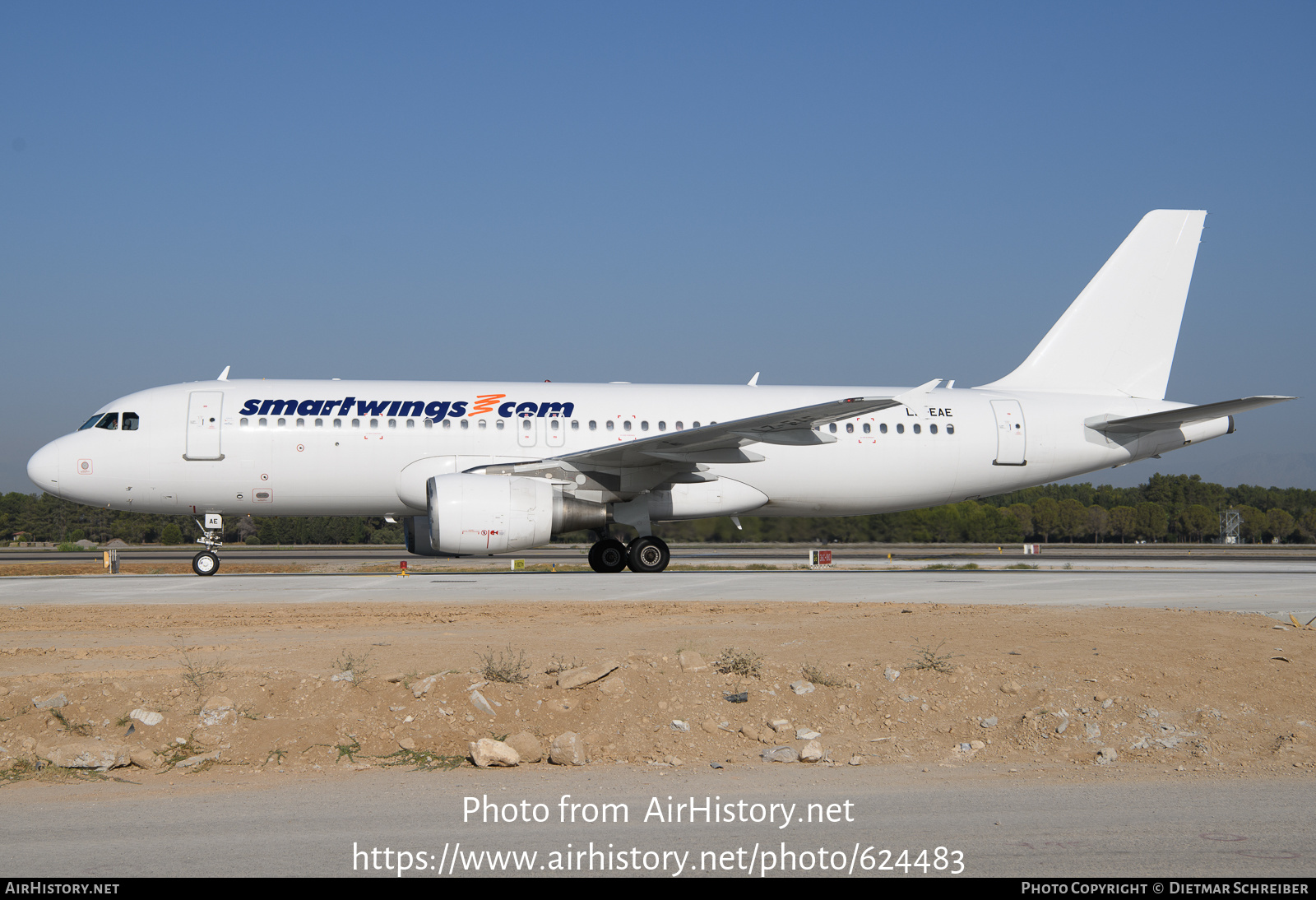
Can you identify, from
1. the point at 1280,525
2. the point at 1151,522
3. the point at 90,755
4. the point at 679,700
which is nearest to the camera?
the point at 90,755

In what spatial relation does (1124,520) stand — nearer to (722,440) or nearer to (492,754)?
(722,440)

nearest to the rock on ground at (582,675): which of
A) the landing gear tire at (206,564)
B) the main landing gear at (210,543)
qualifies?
the main landing gear at (210,543)

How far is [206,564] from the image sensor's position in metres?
19.5

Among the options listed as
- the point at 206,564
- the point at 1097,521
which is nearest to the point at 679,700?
the point at 206,564

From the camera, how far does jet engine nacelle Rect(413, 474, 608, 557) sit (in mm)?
16766

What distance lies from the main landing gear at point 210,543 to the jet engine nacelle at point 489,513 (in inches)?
199

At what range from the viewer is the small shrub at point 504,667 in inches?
303

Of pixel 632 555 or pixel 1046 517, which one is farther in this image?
pixel 1046 517

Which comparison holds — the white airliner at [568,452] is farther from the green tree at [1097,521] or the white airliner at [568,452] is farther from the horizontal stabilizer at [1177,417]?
the green tree at [1097,521]

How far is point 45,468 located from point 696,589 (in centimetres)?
1251

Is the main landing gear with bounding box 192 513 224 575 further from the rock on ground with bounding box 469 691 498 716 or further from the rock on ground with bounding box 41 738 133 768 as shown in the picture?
the rock on ground with bounding box 469 691 498 716

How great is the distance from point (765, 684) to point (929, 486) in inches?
567

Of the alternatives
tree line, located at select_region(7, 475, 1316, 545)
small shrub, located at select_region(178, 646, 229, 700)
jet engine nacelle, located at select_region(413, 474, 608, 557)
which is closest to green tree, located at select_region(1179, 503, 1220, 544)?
tree line, located at select_region(7, 475, 1316, 545)

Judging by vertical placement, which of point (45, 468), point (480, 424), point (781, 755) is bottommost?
point (781, 755)
